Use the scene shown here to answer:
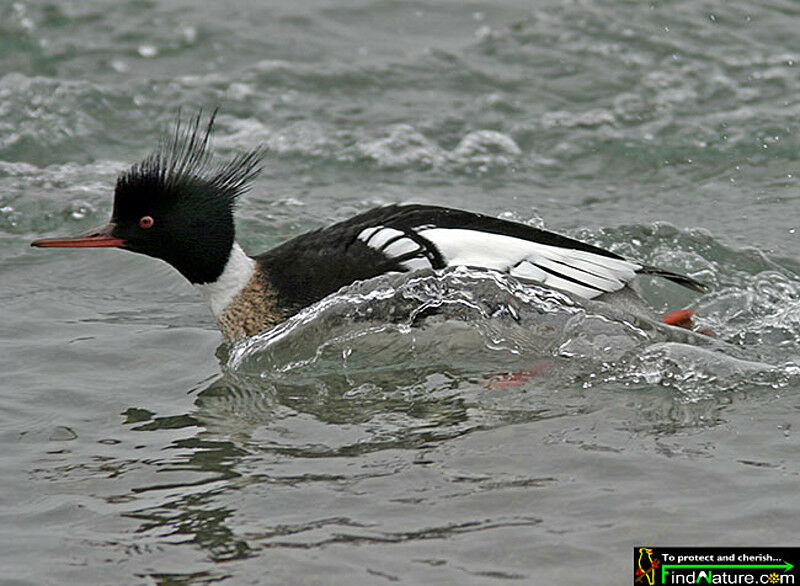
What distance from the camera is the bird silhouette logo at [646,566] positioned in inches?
137

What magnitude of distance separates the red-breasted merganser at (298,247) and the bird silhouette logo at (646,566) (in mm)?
2119

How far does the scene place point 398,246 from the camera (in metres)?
5.56

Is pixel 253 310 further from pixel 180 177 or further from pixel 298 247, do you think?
pixel 180 177

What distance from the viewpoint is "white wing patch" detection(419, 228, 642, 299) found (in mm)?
5547

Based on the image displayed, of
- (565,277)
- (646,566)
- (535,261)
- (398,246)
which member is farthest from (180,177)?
(646,566)

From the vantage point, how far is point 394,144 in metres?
8.98

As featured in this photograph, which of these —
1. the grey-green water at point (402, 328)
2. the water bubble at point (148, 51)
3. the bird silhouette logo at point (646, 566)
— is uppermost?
the water bubble at point (148, 51)

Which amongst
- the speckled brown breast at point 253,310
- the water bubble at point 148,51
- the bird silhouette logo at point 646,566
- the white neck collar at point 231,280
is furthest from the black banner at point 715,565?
the water bubble at point 148,51

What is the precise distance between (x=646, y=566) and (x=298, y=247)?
274 cm

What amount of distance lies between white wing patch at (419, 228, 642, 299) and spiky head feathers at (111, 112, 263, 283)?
0.97 metres

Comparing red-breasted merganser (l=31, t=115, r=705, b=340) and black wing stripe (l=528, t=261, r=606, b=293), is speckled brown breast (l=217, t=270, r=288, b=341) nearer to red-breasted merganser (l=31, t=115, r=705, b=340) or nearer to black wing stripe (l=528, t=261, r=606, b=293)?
red-breasted merganser (l=31, t=115, r=705, b=340)

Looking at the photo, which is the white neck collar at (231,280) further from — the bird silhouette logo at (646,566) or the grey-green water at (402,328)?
the bird silhouette logo at (646,566)

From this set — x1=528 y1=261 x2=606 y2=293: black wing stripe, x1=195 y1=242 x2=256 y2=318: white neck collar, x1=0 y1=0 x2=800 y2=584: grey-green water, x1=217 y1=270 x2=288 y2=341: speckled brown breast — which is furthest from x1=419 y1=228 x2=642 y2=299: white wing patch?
x1=195 y1=242 x2=256 y2=318: white neck collar

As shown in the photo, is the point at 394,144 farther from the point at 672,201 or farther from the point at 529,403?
the point at 529,403
